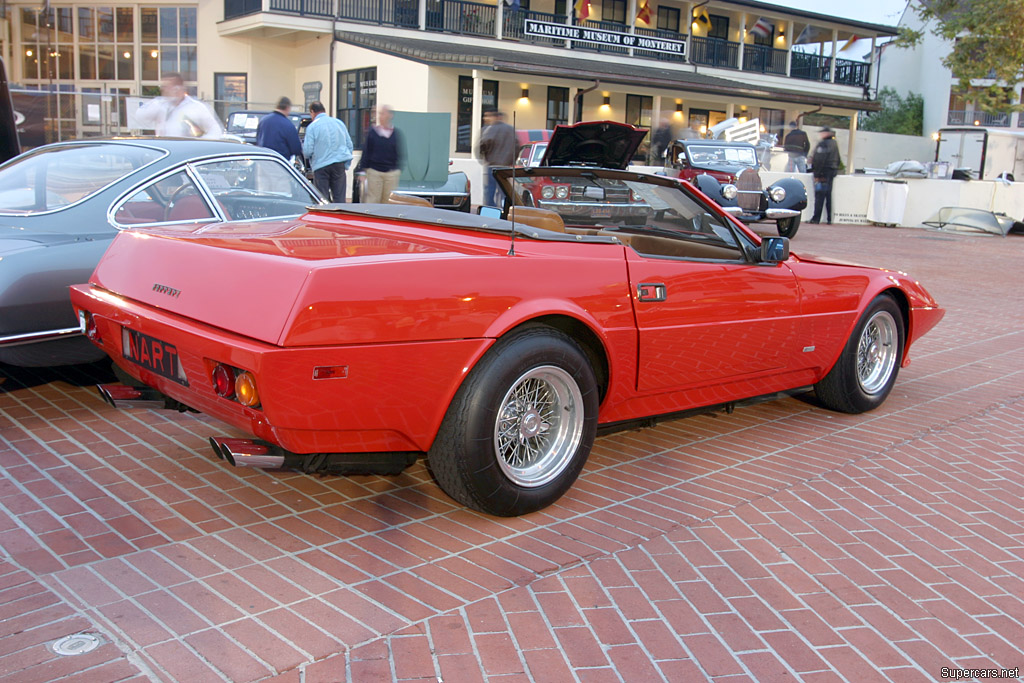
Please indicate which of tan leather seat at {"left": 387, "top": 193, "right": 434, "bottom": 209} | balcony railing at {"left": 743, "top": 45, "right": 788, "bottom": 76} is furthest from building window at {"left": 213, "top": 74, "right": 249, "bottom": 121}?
tan leather seat at {"left": 387, "top": 193, "right": 434, "bottom": 209}

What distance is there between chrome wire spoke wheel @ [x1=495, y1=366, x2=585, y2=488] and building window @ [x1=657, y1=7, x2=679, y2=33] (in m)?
32.5

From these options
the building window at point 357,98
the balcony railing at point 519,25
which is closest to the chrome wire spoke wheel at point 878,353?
the building window at point 357,98

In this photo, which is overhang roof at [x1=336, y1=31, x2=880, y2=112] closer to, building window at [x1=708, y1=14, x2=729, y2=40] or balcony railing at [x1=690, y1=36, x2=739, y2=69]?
balcony railing at [x1=690, y1=36, x2=739, y2=69]

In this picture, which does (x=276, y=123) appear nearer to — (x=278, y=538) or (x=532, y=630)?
(x=278, y=538)

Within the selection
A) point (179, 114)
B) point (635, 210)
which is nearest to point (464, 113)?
point (179, 114)

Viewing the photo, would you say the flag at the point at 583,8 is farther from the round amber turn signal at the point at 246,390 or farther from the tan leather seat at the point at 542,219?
the round amber turn signal at the point at 246,390

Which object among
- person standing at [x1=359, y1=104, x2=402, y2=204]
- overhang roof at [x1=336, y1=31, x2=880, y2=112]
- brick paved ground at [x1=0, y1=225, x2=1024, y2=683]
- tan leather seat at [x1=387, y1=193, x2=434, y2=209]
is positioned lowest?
brick paved ground at [x1=0, y1=225, x2=1024, y2=683]

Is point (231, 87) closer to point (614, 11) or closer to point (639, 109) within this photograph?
point (639, 109)

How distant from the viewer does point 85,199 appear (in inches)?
183

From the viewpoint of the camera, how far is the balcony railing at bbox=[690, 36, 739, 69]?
33625mm

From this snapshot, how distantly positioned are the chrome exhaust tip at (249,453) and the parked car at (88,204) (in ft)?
4.92

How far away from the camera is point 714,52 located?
34094 millimetres

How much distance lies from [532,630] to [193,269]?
5.64ft

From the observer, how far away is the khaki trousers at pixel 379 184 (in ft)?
34.8
